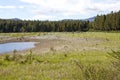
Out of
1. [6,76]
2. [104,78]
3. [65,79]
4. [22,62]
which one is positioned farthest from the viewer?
[22,62]

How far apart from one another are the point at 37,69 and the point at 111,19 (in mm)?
99085

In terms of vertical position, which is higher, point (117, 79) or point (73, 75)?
point (117, 79)

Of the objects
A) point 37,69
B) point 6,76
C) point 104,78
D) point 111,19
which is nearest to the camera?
point 104,78

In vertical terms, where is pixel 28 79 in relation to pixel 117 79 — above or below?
below

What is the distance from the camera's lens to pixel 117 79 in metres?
6.48

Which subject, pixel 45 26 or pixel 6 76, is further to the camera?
pixel 45 26

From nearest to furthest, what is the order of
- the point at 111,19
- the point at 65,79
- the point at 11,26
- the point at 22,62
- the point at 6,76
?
1. the point at 65,79
2. the point at 6,76
3. the point at 22,62
4. the point at 111,19
5. the point at 11,26

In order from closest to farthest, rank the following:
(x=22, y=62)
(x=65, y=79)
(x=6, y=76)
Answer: (x=65, y=79) → (x=6, y=76) → (x=22, y=62)

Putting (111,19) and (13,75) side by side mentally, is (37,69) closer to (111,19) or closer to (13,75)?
(13,75)

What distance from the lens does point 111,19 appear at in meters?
114

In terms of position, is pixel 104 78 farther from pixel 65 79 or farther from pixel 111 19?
pixel 111 19

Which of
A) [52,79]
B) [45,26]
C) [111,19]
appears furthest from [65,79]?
[45,26]

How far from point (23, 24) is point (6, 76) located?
158287mm

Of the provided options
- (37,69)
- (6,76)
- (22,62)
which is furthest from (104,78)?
(22,62)
